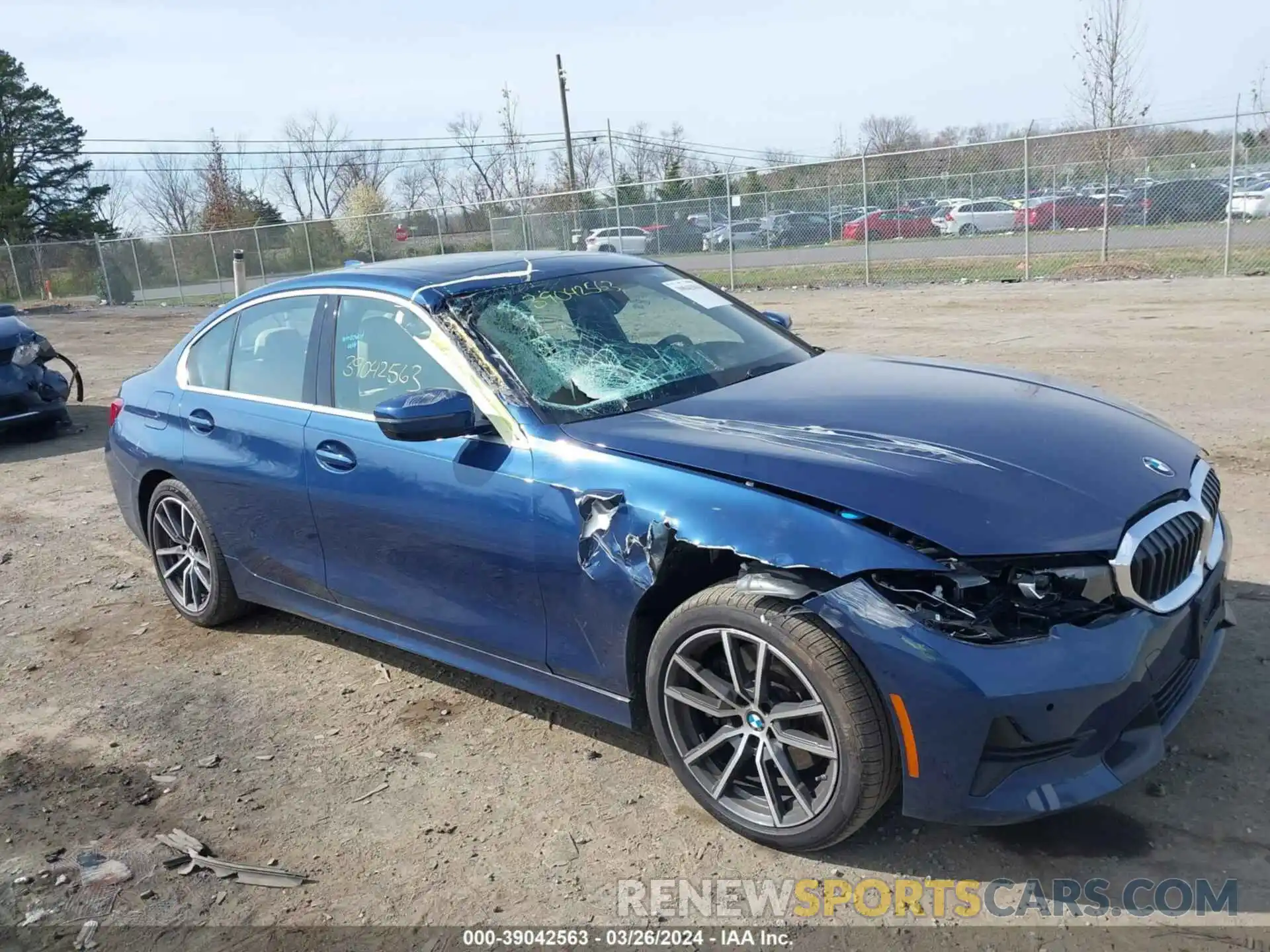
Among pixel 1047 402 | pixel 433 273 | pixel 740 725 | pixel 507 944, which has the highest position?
pixel 433 273

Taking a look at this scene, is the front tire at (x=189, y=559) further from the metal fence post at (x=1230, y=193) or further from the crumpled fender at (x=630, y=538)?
the metal fence post at (x=1230, y=193)

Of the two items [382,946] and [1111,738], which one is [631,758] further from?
[1111,738]

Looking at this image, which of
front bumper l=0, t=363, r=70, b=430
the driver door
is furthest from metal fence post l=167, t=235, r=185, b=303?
the driver door

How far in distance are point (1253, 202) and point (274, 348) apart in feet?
59.5

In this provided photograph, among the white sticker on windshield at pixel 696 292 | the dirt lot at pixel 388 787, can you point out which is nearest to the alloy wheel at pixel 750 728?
the dirt lot at pixel 388 787

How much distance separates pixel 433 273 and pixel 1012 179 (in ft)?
59.6

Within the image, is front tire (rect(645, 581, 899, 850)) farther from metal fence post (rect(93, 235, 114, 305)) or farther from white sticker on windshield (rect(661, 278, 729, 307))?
metal fence post (rect(93, 235, 114, 305))

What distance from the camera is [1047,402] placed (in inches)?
140

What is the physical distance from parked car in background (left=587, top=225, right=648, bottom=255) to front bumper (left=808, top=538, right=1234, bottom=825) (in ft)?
74.2

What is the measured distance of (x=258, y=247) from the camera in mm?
30734

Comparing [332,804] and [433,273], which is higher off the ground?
[433,273]

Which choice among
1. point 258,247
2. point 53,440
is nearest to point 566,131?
point 258,247

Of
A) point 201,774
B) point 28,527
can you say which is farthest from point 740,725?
point 28,527

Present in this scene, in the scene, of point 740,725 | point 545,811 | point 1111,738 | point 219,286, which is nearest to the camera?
point 1111,738
